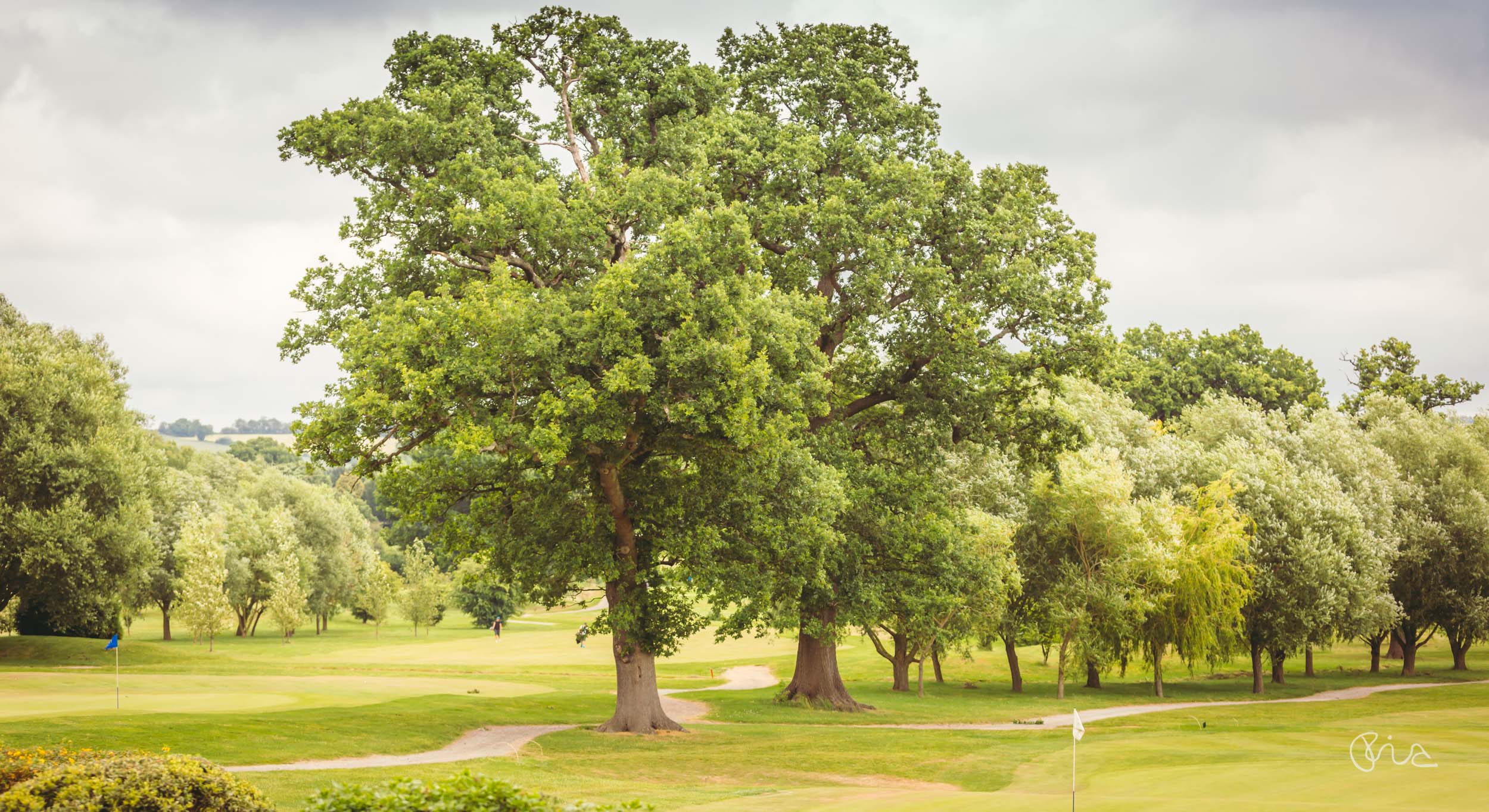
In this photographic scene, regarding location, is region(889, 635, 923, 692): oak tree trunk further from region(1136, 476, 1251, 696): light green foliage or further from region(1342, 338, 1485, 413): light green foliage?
region(1342, 338, 1485, 413): light green foliage

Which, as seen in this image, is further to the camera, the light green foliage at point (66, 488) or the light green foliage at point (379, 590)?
the light green foliage at point (379, 590)

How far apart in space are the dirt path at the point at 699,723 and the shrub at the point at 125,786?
30.3 feet

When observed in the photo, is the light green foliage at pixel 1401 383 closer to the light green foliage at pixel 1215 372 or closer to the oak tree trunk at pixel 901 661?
the light green foliage at pixel 1215 372

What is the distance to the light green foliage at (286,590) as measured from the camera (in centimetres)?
7206

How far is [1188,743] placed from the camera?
28.1 meters

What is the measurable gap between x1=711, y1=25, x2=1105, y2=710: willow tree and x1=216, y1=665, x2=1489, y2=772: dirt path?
19.6 ft

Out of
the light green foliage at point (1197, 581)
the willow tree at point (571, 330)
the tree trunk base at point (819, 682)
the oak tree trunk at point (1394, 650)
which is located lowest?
the oak tree trunk at point (1394, 650)

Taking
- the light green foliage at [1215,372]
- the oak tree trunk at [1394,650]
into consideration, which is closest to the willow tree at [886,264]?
the oak tree trunk at [1394,650]

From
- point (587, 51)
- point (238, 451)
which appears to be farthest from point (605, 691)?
point (238, 451)

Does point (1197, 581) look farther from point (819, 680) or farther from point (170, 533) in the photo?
point (170, 533)

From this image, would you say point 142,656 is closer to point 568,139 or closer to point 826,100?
point 568,139

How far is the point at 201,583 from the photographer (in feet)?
208

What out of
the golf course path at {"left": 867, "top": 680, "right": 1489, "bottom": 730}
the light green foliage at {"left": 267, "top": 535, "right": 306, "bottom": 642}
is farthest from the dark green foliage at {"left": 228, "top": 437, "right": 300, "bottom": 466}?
the golf course path at {"left": 867, "top": 680, "right": 1489, "bottom": 730}

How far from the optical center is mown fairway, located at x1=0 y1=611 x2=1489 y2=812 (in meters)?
19.0
